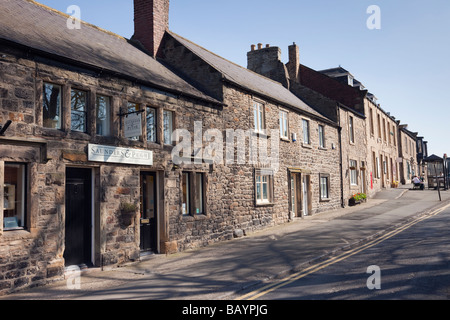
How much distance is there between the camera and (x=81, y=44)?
11.6m

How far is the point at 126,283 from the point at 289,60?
24.7 metres

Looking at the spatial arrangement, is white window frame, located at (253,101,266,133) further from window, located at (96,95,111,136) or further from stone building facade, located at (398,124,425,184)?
stone building facade, located at (398,124,425,184)

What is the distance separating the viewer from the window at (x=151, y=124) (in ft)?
39.2

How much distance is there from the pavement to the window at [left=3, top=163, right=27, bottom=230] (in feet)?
4.82

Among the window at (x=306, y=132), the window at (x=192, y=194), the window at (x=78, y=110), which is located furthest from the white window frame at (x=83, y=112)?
the window at (x=306, y=132)

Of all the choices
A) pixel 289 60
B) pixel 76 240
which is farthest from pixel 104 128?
pixel 289 60

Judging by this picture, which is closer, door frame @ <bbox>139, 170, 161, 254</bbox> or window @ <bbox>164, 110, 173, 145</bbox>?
door frame @ <bbox>139, 170, 161, 254</bbox>

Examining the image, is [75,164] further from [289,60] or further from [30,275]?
[289,60]

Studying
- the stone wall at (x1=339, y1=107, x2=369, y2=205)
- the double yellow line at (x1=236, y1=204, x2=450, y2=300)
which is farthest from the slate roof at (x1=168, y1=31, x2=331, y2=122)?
the double yellow line at (x1=236, y1=204, x2=450, y2=300)

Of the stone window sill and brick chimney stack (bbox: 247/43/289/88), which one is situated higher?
brick chimney stack (bbox: 247/43/289/88)

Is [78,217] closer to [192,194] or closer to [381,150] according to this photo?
[192,194]

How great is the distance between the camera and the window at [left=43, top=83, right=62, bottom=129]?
917 centimetres

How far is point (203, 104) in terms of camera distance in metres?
14.0

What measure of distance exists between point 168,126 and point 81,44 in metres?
3.54
